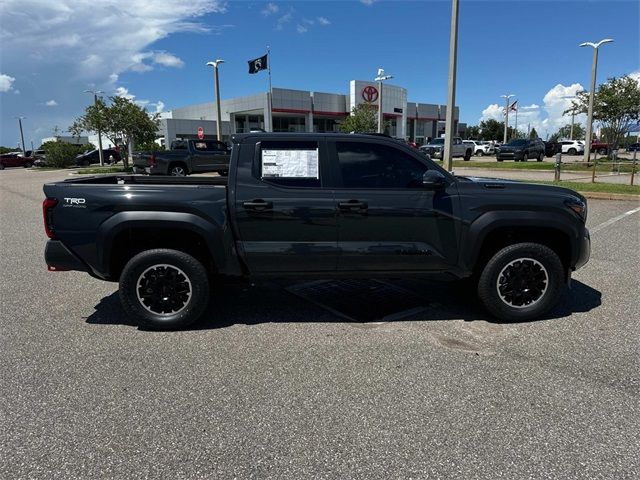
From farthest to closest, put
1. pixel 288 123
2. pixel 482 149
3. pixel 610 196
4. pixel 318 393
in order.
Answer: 1. pixel 288 123
2. pixel 482 149
3. pixel 610 196
4. pixel 318 393

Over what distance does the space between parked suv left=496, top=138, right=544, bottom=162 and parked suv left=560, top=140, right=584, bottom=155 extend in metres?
15.3

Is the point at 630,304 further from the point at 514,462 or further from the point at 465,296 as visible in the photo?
the point at 514,462

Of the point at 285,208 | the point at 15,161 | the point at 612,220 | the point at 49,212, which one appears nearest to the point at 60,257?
the point at 49,212

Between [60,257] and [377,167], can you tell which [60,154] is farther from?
[377,167]

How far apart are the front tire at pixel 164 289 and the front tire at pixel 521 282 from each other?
271 cm

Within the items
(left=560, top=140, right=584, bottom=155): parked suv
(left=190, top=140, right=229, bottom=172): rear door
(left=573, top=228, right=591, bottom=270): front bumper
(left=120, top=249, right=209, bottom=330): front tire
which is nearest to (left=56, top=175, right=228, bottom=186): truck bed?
(left=120, top=249, right=209, bottom=330): front tire

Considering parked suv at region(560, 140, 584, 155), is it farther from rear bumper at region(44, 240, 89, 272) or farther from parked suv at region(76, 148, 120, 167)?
rear bumper at region(44, 240, 89, 272)

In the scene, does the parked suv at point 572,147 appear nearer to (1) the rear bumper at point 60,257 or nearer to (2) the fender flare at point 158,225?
(2) the fender flare at point 158,225

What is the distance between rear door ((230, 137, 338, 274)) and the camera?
4191 mm

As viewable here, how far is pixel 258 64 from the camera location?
101 feet

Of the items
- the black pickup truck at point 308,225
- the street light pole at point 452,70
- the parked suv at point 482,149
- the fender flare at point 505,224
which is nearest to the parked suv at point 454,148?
the parked suv at point 482,149

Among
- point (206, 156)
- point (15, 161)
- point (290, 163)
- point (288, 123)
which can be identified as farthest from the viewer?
point (288, 123)

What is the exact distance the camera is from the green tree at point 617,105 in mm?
31391

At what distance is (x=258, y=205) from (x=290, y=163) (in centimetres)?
52
